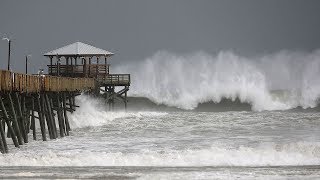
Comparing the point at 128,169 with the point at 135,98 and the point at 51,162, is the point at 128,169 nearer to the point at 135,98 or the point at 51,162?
the point at 51,162

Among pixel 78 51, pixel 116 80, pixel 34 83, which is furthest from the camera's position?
pixel 78 51

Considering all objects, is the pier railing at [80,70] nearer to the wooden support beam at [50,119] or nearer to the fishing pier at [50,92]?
the fishing pier at [50,92]

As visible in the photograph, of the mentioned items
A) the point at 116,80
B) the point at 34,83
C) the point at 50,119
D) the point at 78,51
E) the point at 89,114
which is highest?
the point at 78,51

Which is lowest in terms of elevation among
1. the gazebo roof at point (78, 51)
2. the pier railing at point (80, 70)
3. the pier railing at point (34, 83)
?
the pier railing at point (34, 83)

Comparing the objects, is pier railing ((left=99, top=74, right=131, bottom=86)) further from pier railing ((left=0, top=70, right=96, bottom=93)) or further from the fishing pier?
pier railing ((left=0, top=70, right=96, bottom=93))

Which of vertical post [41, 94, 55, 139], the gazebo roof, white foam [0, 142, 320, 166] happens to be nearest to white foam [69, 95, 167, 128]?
the gazebo roof

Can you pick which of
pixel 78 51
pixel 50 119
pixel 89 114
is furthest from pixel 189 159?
pixel 78 51

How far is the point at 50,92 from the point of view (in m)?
37.3

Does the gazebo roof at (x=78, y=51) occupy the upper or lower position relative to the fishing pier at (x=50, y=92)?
upper

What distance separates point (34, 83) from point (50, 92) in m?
4.62

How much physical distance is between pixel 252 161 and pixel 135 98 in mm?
81680

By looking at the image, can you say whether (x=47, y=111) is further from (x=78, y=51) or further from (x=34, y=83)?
(x=78, y=51)

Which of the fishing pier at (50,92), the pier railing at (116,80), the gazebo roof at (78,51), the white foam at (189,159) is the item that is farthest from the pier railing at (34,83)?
the gazebo roof at (78,51)

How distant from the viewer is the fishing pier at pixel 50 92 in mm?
28391
